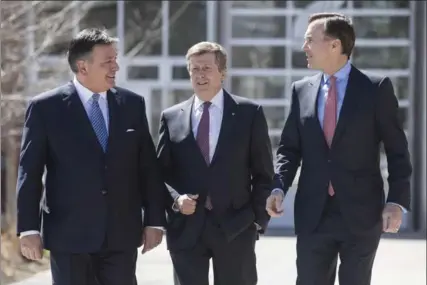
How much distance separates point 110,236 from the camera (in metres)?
5.12

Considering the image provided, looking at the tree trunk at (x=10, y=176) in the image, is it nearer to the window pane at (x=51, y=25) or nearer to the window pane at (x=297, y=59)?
the window pane at (x=51, y=25)

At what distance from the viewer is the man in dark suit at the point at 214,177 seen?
18.1 ft

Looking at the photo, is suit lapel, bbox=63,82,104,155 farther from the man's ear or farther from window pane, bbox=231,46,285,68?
window pane, bbox=231,46,285,68

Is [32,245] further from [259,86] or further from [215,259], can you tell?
[259,86]

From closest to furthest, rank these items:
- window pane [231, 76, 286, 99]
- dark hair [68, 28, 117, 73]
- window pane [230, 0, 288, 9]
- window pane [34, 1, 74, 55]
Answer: dark hair [68, 28, 117, 73], window pane [34, 1, 74, 55], window pane [230, 0, 288, 9], window pane [231, 76, 286, 99]

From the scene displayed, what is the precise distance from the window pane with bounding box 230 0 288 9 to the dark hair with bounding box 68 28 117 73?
8.69m

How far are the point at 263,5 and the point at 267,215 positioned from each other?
8.44 meters

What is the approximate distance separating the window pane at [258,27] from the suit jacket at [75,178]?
8713 mm

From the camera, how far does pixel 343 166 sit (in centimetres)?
530

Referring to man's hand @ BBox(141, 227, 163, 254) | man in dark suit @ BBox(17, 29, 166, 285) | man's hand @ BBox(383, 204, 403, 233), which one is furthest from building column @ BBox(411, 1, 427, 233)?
man in dark suit @ BBox(17, 29, 166, 285)

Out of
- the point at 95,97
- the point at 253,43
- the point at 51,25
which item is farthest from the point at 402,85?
the point at 95,97

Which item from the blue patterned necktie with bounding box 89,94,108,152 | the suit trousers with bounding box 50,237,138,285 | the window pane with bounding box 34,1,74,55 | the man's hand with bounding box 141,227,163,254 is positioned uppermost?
the window pane with bounding box 34,1,74,55

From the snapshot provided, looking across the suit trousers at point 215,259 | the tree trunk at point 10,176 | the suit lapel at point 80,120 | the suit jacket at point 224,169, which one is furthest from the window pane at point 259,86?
the suit lapel at point 80,120

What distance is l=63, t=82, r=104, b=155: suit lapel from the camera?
16.8 feet
